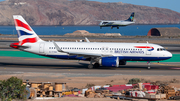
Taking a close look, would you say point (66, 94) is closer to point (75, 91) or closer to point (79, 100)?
point (75, 91)

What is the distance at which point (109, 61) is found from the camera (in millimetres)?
38500

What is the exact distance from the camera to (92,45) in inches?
1617

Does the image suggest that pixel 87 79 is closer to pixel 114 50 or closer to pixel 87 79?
pixel 87 79

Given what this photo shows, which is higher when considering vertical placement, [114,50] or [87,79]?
[114,50]

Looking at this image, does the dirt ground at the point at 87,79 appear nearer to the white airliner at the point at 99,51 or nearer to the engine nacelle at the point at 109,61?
the engine nacelle at the point at 109,61

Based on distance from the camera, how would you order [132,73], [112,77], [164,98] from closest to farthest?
[164,98]
[112,77]
[132,73]

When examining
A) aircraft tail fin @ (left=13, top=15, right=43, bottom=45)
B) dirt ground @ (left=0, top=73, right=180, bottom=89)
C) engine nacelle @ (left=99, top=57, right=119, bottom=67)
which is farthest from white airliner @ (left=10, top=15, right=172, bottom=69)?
dirt ground @ (left=0, top=73, right=180, bottom=89)

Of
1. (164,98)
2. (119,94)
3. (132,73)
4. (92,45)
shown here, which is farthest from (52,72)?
(164,98)

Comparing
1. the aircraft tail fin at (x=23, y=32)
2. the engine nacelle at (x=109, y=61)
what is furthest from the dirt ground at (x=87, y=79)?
the aircraft tail fin at (x=23, y=32)

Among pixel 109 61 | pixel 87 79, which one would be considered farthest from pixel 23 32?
pixel 87 79

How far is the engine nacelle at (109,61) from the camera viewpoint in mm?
38344

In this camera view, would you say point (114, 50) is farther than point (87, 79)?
Yes

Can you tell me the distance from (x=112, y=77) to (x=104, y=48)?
7947 mm

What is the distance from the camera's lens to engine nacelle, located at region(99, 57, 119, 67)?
38.3 meters
